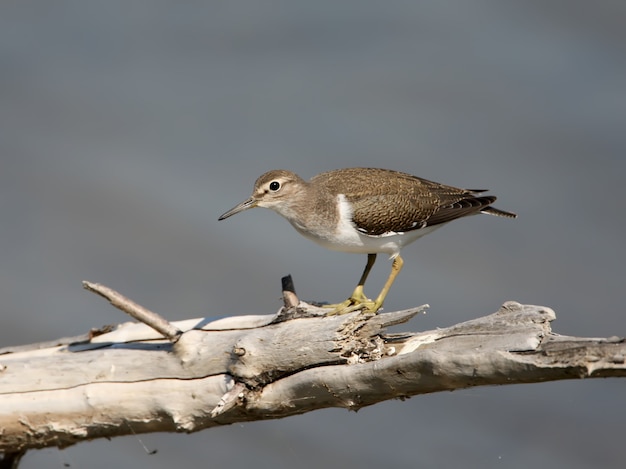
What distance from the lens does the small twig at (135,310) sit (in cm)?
696

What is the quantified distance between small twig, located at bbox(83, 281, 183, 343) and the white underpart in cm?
221

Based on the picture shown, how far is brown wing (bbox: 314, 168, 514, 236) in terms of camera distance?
30.3 feet

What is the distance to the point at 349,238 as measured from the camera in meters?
9.14

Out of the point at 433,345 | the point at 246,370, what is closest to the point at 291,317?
the point at 246,370

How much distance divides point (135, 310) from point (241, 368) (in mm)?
989

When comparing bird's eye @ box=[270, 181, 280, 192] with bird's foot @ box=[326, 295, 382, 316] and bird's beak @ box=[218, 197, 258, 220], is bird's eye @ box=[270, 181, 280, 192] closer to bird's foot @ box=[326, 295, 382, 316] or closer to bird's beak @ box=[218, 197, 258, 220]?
bird's beak @ box=[218, 197, 258, 220]

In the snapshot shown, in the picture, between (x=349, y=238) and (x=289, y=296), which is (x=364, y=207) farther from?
(x=289, y=296)

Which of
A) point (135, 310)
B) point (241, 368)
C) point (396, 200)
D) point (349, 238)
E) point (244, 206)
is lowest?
point (241, 368)

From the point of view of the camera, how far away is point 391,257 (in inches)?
381

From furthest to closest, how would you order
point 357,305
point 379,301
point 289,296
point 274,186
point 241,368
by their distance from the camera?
point 274,186
point 379,301
point 357,305
point 289,296
point 241,368

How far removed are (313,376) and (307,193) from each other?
2907 mm

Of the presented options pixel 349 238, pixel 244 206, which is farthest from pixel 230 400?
pixel 244 206

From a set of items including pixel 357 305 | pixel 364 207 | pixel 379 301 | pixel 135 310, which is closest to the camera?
pixel 135 310

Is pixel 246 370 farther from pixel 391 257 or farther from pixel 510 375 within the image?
pixel 391 257
